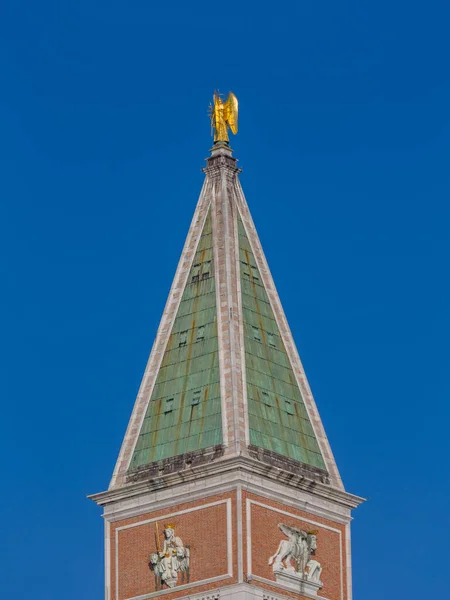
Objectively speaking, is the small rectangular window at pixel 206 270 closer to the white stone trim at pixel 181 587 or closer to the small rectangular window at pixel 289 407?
the small rectangular window at pixel 289 407

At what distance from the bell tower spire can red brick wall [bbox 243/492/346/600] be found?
0.05m

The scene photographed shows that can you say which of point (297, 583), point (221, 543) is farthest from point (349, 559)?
point (221, 543)

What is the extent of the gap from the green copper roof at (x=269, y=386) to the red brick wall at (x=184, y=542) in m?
3.21

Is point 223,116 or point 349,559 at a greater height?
point 223,116

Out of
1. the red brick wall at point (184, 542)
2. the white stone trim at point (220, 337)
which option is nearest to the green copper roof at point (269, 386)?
the white stone trim at point (220, 337)

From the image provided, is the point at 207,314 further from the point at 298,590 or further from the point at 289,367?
the point at 298,590

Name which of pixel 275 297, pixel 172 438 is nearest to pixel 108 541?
pixel 172 438

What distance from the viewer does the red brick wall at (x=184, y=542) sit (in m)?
99.7

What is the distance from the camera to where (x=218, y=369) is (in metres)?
103

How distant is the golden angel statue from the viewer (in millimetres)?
109188

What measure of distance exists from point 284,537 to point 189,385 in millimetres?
6683

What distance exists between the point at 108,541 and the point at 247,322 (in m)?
9.41

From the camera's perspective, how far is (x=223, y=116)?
109438 millimetres

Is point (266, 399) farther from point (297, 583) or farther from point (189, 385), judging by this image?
point (297, 583)
